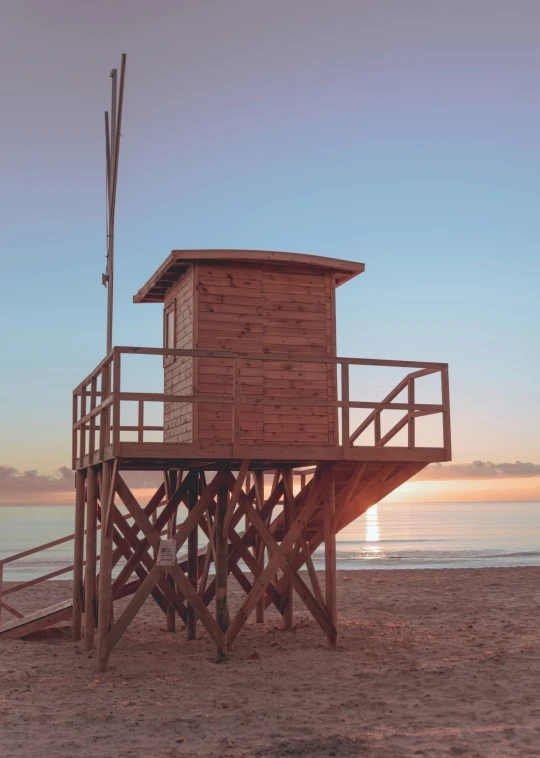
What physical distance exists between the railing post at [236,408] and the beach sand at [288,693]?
3297mm

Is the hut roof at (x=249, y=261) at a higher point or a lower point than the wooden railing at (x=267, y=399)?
higher

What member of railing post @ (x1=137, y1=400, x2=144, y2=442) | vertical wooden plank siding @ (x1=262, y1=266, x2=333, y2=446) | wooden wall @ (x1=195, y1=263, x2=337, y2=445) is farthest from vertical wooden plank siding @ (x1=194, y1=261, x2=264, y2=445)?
railing post @ (x1=137, y1=400, x2=144, y2=442)

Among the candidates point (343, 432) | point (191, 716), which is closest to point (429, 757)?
point (191, 716)

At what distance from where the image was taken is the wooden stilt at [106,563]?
12.0 meters

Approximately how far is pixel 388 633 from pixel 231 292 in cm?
686

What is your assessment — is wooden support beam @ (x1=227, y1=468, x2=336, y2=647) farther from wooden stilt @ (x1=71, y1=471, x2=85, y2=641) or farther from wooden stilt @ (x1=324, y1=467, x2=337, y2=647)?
wooden stilt @ (x1=71, y1=471, x2=85, y2=641)

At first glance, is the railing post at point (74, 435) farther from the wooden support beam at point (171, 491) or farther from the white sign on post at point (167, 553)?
the white sign on post at point (167, 553)

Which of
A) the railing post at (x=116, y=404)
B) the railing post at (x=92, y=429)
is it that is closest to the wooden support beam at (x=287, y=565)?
the railing post at (x=116, y=404)

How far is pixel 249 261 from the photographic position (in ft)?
44.0

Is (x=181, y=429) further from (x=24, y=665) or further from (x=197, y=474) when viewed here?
(x=24, y=665)

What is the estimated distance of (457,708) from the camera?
968 cm

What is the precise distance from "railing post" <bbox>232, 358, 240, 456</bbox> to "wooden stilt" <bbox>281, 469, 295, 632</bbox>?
2.88 m

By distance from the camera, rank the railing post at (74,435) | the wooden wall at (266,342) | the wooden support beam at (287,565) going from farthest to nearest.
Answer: the railing post at (74,435) → the wooden wall at (266,342) → the wooden support beam at (287,565)

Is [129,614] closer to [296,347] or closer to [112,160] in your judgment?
[296,347]
